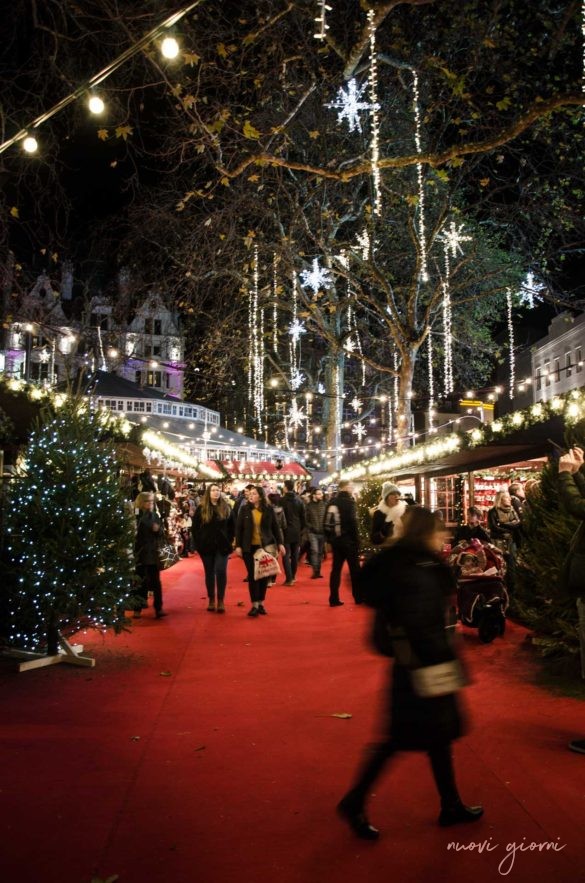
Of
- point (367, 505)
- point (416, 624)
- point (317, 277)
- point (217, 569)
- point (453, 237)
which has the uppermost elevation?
point (317, 277)

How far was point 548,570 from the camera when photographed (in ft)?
21.5

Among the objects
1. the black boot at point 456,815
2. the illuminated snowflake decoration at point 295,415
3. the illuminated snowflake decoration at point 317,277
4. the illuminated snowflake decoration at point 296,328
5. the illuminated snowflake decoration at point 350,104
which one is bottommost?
the black boot at point 456,815

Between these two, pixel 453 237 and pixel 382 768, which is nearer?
pixel 382 768

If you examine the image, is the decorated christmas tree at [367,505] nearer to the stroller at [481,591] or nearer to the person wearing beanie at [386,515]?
the person wearing beanie at [386,515]

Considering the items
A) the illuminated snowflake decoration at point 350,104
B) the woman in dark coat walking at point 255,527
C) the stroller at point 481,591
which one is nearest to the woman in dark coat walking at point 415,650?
the stroller at point 481,591

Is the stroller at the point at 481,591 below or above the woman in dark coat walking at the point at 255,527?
below

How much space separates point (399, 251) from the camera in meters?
25.0

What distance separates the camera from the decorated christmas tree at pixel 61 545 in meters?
6.84

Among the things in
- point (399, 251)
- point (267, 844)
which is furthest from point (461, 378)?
point (267, 844)

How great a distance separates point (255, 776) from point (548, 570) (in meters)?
3.61

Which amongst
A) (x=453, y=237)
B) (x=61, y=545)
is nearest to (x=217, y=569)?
(x=61, y=545)

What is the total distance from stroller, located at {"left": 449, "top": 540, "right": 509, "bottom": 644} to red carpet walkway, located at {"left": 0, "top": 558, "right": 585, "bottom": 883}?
Result: 751mm

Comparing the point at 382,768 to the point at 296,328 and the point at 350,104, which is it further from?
the point at 296,328

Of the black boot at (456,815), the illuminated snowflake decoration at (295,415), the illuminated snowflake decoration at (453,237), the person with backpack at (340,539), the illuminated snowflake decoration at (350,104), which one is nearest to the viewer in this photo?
the black boot at (456,815)
